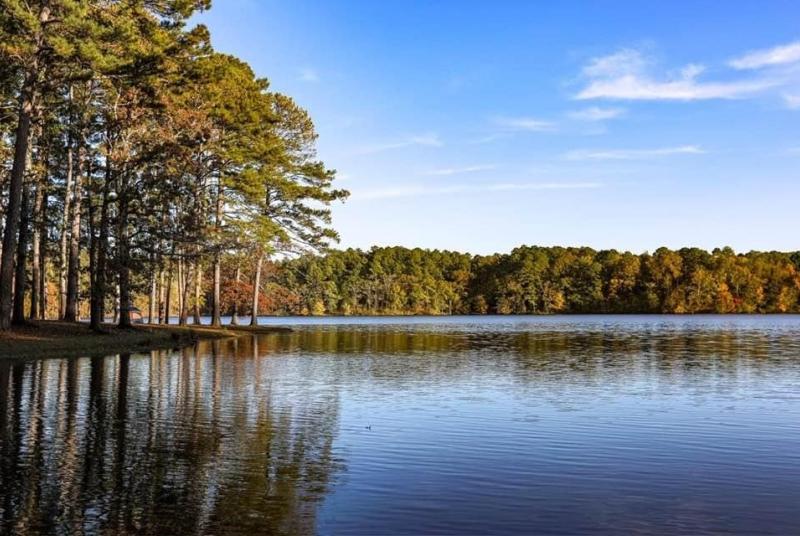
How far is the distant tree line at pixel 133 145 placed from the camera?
3356cm

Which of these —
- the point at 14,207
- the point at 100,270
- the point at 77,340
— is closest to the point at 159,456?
the point at 14,207

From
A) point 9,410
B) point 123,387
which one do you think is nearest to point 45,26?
point 123,387

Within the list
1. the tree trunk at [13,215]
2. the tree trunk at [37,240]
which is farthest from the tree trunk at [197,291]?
the tree trunk at [13,215]

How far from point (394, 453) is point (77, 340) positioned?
87.5 ft

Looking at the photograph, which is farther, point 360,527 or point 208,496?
point 208,496

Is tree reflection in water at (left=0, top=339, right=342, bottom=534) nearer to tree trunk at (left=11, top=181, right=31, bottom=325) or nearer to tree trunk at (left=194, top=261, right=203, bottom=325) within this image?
tree trunk at (left=11, top=181, right=31, bottom=325)

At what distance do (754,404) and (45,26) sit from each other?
1208 inches

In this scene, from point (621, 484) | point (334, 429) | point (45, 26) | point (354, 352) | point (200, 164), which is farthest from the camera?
point (200, 164)

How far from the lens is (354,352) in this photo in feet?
142

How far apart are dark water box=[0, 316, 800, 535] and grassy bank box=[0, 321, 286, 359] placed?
4259 mm

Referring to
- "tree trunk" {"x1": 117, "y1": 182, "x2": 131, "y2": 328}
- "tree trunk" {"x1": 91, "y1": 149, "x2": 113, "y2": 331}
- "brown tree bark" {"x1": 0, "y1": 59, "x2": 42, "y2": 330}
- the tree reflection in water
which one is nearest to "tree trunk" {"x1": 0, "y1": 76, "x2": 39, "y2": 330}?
"brown tree bark" {"x1": 0, "y1": 59, "x2": 42, "y2": 330}

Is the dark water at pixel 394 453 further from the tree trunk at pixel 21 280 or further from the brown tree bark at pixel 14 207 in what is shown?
the tree trunk at pixel 21 280

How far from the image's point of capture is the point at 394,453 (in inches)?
567

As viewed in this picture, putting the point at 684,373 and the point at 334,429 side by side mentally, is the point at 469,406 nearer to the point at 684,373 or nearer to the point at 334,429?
the point at 334,429
